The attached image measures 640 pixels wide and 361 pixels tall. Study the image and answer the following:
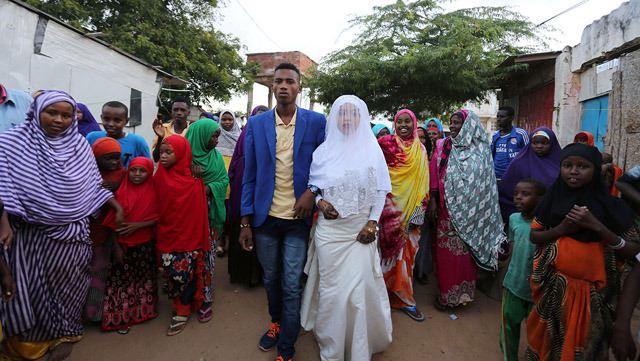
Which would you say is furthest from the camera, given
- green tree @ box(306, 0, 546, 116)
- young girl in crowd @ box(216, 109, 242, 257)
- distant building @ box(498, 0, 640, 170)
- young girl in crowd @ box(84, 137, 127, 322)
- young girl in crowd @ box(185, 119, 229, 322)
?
green tree @ box(306, 0, 546, 116)

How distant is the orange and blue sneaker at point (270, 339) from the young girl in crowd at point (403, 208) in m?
1.13

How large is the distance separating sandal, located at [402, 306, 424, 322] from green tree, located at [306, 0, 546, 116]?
8181mm

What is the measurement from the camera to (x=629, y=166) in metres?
4.23

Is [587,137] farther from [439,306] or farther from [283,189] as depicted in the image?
[283,189]

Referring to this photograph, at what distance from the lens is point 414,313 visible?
3049mm

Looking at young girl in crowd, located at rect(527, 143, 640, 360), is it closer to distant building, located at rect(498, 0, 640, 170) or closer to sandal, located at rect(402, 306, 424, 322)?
sandal, located at rect(402, 306, 424, 322)

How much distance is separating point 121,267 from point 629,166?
5877mm

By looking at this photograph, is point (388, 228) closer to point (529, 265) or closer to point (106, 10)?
point (529, 265)

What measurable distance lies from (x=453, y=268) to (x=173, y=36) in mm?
12764

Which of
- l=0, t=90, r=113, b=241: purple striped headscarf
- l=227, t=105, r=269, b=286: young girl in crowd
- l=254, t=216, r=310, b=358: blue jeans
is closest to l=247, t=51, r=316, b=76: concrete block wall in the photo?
l=227, t=105, r=269, b=286: young girl in crowd

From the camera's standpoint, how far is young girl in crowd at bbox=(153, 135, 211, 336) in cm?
267

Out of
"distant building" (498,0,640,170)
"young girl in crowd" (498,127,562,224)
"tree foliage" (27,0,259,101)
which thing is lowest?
"young girl in crowd" (498,127,562,224)

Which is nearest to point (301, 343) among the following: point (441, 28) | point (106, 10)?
point (441, 28)

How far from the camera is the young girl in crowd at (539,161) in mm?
3217
